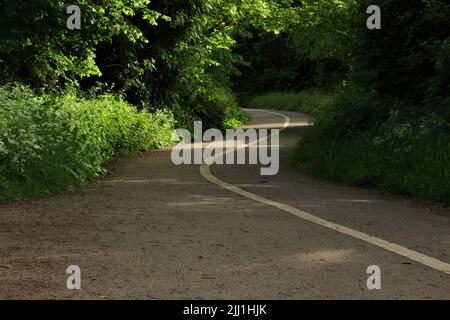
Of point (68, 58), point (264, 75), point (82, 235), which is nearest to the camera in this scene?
point (82, 235)

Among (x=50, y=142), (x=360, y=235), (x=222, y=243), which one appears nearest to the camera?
(x=222, y=243)

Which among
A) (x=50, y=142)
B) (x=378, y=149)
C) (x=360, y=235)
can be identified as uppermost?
(x=50, y=142)

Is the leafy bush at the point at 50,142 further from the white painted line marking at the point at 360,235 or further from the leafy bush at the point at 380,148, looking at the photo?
the leafy bush at the point at 380,148

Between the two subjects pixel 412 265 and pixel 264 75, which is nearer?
pixel 412 265

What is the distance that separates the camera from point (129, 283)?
17.8 feet

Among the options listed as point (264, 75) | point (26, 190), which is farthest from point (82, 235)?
point (264, 75)

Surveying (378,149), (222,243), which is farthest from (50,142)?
(378,149)

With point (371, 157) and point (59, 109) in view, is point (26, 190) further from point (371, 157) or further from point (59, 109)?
point (371, 157)

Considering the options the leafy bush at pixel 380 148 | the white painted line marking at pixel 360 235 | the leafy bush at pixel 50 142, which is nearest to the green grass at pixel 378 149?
the leafy bush at pixel 380 148

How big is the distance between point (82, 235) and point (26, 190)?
363cm

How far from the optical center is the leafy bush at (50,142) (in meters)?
11.0

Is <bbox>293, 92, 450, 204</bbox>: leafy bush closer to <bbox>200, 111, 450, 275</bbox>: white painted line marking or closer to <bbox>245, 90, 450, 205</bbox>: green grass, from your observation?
<bbox>245, 90, 450, 205</bbox>: green grass

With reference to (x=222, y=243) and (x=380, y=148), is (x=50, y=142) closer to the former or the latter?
(x=222, y=243)

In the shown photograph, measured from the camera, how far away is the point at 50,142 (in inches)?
489
